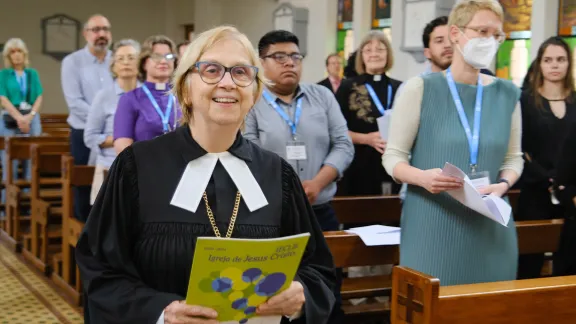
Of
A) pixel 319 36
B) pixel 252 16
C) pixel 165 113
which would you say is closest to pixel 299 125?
pixel 165 113

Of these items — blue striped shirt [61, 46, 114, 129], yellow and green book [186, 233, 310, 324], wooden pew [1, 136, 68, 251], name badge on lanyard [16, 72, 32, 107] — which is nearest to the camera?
yellow and green book [186, 233, 310, 324]

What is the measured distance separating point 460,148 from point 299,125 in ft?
3.58

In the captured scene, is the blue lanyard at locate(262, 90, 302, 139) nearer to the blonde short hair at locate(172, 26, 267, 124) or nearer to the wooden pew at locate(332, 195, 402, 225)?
the wooden pew at locate(332, 195, 402, 225)

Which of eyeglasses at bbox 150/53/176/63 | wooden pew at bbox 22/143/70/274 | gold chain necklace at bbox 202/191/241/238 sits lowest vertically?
wooden pew at bbox 22/143/70/274

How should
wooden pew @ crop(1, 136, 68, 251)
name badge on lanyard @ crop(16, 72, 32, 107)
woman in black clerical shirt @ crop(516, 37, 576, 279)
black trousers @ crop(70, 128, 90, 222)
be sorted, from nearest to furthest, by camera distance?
woman in black clerical shirt @ crop(516, 37, 576, 279) → black trousers @ crop(70, 128, 90, 222) → wooden pew @ crop(1, 136, 68, 251) → name badge on lanyard @ crop(16, 72, 32, 107)

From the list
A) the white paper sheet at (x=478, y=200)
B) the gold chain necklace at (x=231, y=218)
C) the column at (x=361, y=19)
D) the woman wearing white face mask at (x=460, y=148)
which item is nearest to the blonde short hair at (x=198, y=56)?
the gold chain necklace at (x=231, y=218)

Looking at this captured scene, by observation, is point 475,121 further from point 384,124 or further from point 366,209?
point 366,209

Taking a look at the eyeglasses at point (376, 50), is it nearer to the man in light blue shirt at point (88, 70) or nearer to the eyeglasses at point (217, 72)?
the man in light blue shirt at point (88, 70)

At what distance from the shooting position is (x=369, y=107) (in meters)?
4.91

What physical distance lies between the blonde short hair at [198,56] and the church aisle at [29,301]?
3.24m

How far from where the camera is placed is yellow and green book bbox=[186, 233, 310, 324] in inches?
62.2

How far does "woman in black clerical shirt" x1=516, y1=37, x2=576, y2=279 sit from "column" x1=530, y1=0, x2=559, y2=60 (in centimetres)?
439

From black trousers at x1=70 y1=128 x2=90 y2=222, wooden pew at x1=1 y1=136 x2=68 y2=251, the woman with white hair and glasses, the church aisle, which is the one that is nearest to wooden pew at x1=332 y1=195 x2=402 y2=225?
the woman with white hair and glasses

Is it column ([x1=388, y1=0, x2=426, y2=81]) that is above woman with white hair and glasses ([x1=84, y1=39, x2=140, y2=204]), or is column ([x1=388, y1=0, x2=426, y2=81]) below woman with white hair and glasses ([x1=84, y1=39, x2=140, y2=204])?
above
